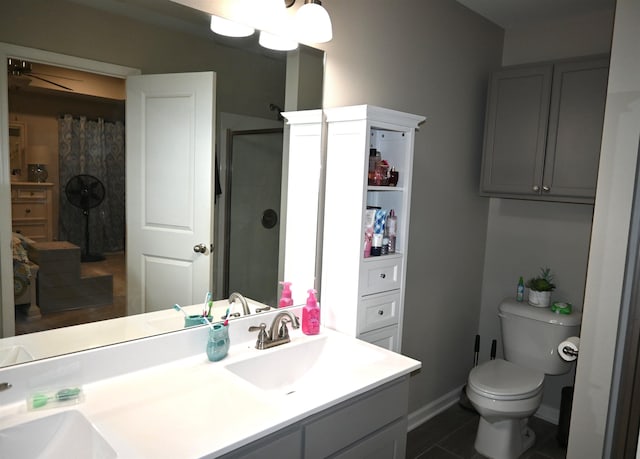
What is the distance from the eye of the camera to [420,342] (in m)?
2.71

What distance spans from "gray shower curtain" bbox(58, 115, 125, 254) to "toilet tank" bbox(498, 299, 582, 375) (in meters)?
2.30

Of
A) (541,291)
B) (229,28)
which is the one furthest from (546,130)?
(229,28)

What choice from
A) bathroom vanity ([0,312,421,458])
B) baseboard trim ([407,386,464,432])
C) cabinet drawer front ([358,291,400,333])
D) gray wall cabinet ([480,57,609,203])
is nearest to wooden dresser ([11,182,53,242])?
bathroom vanity ([0,312,421,458])

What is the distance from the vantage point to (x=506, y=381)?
244 centimetres

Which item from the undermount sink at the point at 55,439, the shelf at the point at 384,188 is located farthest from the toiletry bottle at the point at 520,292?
the undermount sink at the point at 55,439

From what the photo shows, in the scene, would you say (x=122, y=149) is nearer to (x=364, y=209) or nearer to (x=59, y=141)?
(x=59, y=141)

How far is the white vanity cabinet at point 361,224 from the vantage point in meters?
1.83

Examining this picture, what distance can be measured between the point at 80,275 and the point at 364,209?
103 cm

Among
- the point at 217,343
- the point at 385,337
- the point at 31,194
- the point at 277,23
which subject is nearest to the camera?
the point at 31,194

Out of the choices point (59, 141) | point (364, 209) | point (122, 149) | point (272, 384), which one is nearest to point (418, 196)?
point (364, 209)

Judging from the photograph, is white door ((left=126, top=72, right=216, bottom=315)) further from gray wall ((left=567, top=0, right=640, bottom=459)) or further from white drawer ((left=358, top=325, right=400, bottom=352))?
gray wall ((left=567, top=0, right=640, bottom=459))

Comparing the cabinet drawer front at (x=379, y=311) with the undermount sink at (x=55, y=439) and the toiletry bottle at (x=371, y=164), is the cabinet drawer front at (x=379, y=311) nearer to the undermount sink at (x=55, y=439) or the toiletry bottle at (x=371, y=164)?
the toiletry bottle at (x=371, y=164)

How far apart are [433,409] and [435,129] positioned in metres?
1.74

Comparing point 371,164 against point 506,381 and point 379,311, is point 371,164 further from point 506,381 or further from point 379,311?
point 506,381
